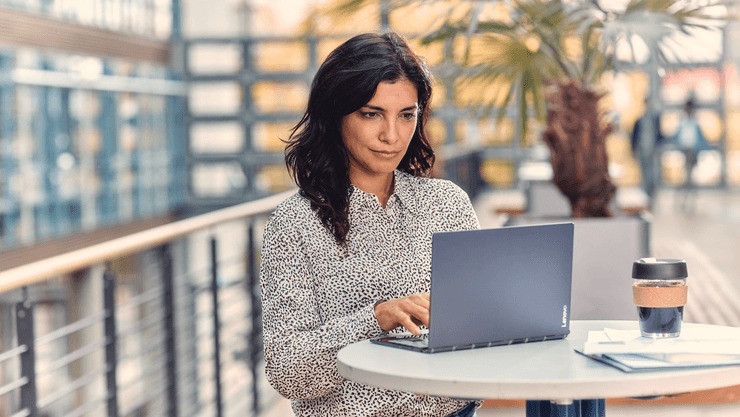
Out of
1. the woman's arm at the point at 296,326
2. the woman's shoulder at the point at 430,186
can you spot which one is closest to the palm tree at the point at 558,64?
the woman's shoulder at the point at 430,186

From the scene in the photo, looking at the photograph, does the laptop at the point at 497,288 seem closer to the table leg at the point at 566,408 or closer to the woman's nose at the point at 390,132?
the table leg at the point at 566,408

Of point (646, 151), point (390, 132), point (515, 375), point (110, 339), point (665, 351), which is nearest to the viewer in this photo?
point (515, 375)

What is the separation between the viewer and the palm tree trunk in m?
5.49

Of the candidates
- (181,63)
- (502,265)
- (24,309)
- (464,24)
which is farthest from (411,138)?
(181,63)

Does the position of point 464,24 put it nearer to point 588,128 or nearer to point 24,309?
point 588,128

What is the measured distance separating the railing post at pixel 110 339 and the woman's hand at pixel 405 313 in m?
1.77

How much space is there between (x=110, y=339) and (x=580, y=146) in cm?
246

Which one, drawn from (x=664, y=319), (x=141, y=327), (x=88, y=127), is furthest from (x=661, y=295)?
(x=88, y=127)

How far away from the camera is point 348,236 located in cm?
237

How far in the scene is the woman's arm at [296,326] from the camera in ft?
7.28

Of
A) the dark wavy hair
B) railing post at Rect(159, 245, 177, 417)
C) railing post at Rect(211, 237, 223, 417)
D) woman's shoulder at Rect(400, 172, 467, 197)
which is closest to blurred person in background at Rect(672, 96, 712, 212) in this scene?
railing post at Rect(211, 237, 223, 417)

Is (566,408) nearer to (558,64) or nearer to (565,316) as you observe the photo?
(565,316)

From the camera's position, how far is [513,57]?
570cm

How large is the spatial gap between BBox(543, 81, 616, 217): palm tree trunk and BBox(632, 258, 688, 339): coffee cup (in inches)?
130
